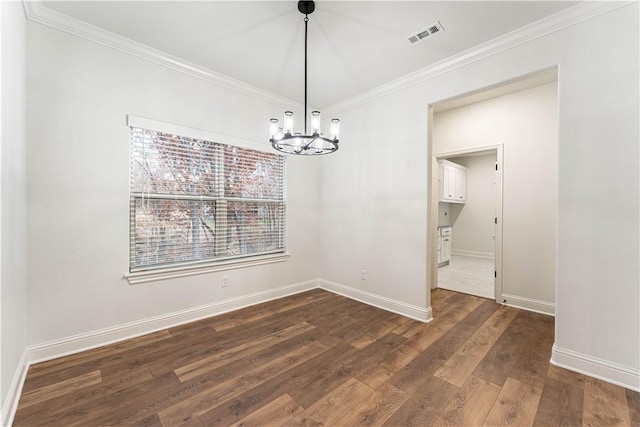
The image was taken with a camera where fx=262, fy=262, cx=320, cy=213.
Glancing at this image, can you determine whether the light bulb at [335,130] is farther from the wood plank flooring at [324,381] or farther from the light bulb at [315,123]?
the wood plank flooring at [324,381]

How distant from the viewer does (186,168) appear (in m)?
3.09

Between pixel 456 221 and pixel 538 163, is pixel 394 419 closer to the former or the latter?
pixel 538 163

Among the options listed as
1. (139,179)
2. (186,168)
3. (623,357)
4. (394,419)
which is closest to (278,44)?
(186,168)

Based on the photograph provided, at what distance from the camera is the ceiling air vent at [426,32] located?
2.41 metres

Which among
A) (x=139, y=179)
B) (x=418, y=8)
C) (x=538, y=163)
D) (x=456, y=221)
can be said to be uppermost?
(x=418, y=8)

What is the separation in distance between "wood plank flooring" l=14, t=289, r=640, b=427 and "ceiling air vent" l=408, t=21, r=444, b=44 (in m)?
3.04

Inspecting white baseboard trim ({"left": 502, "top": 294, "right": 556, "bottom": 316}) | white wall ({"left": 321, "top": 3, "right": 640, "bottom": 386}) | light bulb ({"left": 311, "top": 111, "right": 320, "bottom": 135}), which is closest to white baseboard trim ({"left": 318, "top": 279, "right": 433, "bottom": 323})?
white wall ({"left": 321, "top": 3, "right": 640, "bottom": 386})

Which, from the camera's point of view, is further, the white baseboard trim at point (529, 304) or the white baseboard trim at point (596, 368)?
the white baseboard trim at point (529, 304)

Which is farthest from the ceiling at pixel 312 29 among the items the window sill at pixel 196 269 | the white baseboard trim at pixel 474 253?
the white baseboard trim at pixel 474 253

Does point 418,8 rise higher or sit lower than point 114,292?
higher

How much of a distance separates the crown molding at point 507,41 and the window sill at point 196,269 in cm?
278

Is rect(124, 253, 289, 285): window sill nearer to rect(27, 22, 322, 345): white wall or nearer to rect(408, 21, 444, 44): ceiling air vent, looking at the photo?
rect(27, 22, 322, 345): white wall

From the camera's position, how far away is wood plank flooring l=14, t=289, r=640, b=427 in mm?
1698

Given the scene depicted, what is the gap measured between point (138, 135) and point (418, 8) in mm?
2936
